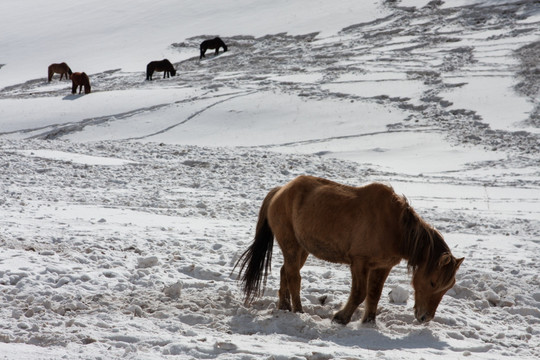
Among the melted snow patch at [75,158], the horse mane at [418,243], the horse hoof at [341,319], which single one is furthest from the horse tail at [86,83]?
the horse mane at [418,243]

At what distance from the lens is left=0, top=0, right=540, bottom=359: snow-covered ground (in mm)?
5422

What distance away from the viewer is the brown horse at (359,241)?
5.68m

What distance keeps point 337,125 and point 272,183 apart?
10.7m

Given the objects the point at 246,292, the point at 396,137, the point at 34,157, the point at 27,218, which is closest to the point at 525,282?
the point at 246,292

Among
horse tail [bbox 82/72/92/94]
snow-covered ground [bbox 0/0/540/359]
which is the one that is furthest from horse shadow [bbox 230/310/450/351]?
horse tail [bbox 82/72/92/94]

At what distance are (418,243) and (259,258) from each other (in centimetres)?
181

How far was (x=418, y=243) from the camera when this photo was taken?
5.64 m

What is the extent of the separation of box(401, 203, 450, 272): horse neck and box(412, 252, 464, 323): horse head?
6cm

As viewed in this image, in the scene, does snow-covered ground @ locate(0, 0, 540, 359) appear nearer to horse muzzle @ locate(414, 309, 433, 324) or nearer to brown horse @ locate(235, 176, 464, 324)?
horse muzzle @ locate(414, 309, 433, 324)

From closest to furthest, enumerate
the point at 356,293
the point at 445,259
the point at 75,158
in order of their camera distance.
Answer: the point at 445,259 → the point at 356,293 → the point at 75,158

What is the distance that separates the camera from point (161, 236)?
8430 mm

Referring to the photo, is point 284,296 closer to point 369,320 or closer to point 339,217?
point 369,320

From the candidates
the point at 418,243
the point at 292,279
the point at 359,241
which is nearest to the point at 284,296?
the point at 292,279

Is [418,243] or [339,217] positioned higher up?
[339,217]
